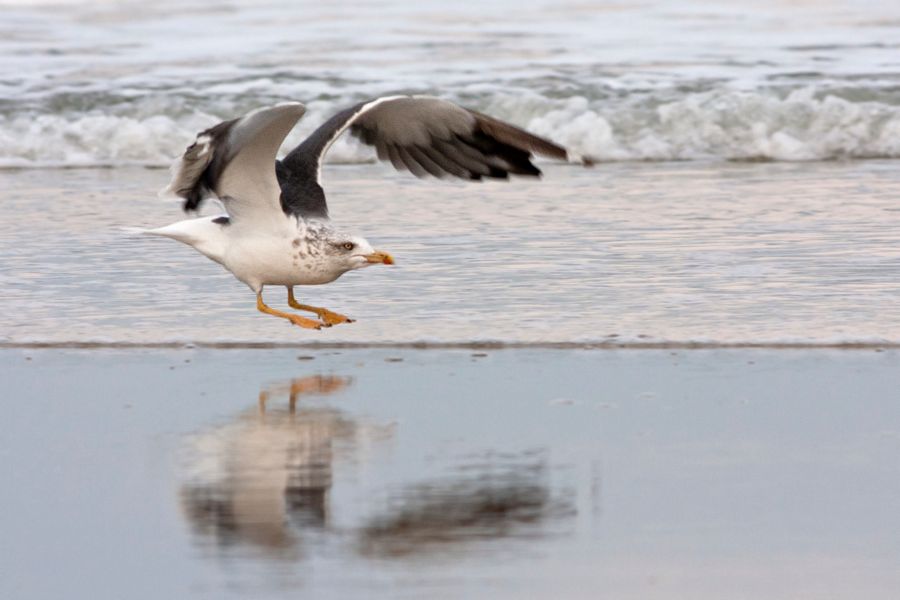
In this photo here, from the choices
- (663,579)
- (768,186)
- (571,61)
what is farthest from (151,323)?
(571,61)

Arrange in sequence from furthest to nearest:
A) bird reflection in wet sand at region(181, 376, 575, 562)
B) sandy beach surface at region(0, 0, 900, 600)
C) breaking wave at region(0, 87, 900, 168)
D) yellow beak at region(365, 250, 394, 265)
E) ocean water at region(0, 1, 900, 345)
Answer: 1. breaking wave at region(0, 87, 900, 168)
2. ocean water at region(0, 1, 900, 345)
3. yellow beak at region(365, 250, 394, 265)
4. bird reflection in wet sand at region(181, 376, 575, 562)
5. sandy beach surface at region(0, 0, 900, 600)

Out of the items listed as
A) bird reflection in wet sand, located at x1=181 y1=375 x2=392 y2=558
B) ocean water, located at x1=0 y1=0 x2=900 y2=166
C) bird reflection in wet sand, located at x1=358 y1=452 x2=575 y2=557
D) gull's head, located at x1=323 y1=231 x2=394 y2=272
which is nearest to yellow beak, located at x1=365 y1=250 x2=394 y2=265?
gull's head, located at x1=323 y1=231 x2=394 y2=272

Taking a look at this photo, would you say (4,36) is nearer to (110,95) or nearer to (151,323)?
(110,95)

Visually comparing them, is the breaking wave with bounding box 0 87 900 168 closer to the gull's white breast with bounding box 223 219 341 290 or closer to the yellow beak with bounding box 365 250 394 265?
the gull's white breast with bounding box 223 219 341 290

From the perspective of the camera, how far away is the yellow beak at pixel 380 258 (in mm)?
6410

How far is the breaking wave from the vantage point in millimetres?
13227

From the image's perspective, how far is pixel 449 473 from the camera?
4535mm

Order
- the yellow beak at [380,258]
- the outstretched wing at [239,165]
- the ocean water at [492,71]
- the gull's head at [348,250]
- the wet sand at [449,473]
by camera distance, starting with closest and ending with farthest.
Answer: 1. the wet sand at [449,473]
2. the outstretched wing at [239,165]
3. the yellow beak at [380,258]
4. the gull's head at [348,250]
5. the ocean water at [492,71]

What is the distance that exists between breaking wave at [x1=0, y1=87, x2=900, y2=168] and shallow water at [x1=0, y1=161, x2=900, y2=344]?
201 centimetres

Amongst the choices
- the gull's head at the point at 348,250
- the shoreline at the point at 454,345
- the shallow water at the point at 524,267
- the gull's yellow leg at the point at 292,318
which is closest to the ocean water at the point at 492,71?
the shallow water at the point at 524,267

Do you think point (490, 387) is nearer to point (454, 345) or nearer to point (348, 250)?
point (454, 345)

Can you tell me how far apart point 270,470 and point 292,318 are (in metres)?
2.08

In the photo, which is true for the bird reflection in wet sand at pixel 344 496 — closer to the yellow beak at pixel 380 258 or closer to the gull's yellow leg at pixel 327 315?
the yellow beak at pixel 380 258

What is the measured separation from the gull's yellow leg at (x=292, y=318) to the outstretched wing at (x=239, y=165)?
335 millimetres
